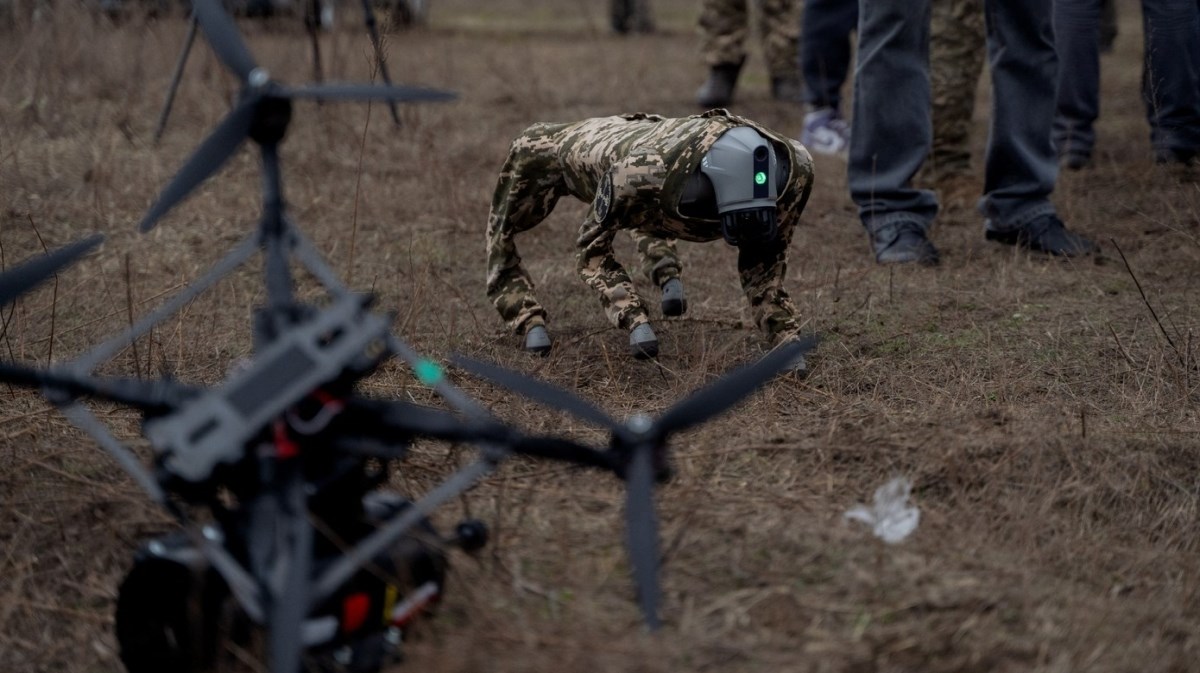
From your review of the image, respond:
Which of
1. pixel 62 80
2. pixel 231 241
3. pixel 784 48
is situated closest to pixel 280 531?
pixel 231 241

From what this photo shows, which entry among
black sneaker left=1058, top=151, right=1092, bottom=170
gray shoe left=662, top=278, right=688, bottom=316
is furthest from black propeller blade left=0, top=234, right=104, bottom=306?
black sneaker left=1058, top=151, right=1092, bottom=170

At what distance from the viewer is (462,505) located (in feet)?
9.54

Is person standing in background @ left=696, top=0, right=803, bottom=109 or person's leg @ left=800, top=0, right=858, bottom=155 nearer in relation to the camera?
person's leg @ left=800, top=0, right=858, bottom=155

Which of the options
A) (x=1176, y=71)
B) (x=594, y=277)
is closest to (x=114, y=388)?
(x=594, y=277)

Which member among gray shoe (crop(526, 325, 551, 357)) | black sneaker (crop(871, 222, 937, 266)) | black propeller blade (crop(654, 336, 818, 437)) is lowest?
black sneaker (crop(871, 222, 937, 266))

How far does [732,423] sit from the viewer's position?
3.41 meters

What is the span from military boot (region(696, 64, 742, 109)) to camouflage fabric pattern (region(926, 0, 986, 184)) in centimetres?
217

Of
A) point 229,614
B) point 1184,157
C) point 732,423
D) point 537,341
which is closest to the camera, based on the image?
point 229,614

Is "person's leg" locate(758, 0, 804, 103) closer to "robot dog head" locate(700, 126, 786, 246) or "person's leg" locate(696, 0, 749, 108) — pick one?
"person's leg" locate(696, 0, 749, 108)

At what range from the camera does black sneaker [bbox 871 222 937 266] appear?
16.5ft

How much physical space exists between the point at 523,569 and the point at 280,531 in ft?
2.22

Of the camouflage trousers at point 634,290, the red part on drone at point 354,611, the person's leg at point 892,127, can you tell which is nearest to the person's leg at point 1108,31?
the person's leg at point 892,127

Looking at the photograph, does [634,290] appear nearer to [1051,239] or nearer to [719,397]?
[719,397]

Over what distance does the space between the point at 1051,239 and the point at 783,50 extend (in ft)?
12.7
